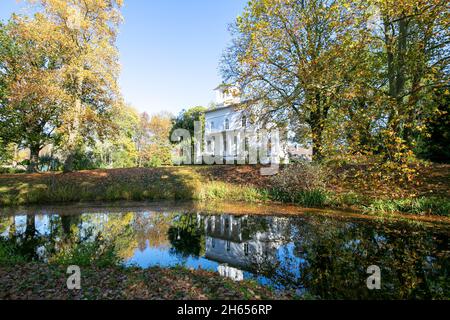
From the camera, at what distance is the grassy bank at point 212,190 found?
11.3 m

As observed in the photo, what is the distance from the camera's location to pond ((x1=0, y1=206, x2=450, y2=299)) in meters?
5.03

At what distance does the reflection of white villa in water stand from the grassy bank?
4.08 m

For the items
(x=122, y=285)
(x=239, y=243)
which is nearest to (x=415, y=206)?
(x=239, y=243)

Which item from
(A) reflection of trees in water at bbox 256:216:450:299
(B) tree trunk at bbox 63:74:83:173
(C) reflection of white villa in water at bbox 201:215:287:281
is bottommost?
(C) reflection of white villa in water at bbox 201:215:287:281

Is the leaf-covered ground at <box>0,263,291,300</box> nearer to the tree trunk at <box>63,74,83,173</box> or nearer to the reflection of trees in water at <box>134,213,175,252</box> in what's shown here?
the reflection of trees in water at <box>134,213,175,252</box>

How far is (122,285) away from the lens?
4262mm

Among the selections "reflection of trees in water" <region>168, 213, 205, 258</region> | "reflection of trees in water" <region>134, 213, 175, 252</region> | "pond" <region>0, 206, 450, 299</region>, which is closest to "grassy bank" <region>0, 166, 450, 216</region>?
"pond" <region>0, 206, 450, 299</region>

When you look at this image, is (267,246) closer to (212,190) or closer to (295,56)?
(212,190)

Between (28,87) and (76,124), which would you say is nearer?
(28,87)

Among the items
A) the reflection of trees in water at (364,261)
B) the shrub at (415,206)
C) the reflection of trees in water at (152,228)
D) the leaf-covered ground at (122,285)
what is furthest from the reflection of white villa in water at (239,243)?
the shrub at (415,206)

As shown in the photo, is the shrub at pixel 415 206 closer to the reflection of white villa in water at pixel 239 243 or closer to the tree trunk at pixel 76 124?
the reflection of white villa in water at pixel 239 243

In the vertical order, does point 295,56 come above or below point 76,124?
above

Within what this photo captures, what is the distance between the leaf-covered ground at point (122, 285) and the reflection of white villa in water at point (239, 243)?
91cm

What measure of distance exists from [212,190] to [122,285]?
11320 mm
